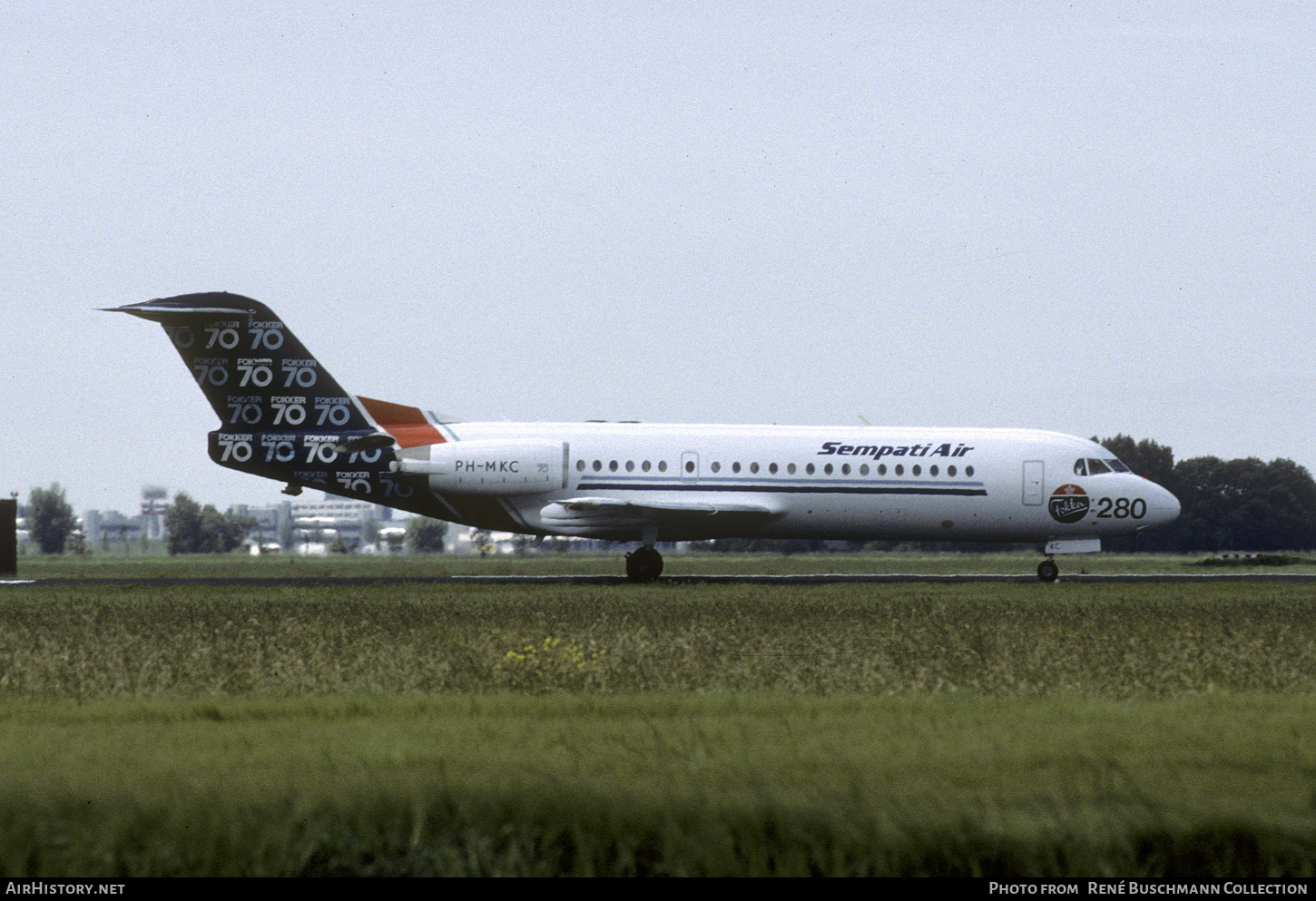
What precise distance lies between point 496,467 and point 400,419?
3101 mm

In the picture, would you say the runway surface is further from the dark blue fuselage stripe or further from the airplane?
the dark blue fuselage stripe

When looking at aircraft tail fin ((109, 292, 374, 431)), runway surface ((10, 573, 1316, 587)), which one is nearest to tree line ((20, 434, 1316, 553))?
runway surface ((10, 573, 1316, 587))

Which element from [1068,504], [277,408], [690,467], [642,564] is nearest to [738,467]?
[690,467]

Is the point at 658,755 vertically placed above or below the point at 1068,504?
below

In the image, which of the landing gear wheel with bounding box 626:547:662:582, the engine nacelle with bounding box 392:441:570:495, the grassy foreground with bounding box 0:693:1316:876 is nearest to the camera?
the grassy foreground with bounding box 0:693:1316:876

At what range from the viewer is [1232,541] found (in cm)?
10688

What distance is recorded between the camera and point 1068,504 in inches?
1555

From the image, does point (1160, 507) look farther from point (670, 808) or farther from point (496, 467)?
point (670, 808)

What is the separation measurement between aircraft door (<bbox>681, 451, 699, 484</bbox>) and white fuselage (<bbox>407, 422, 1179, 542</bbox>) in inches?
0.9

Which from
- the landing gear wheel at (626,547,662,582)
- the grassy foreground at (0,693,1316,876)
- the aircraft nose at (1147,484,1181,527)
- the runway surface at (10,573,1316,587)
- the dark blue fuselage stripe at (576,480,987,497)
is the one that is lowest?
the grassy foreground at (0,693,1316,876)

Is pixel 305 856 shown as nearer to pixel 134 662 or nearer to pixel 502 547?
pixel 134 662

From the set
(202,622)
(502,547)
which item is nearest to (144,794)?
(202,622)

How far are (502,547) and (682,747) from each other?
454ft

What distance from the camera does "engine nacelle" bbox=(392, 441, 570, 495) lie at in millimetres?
37906
